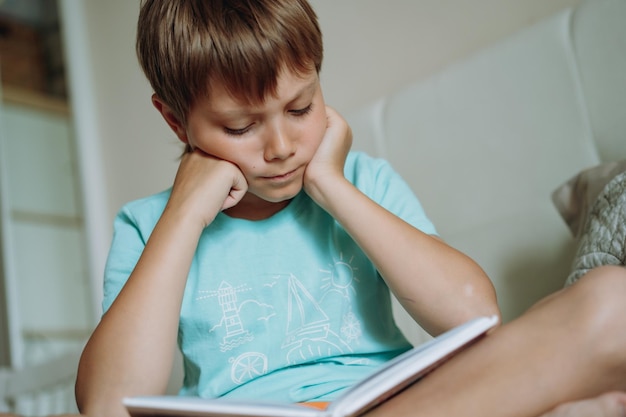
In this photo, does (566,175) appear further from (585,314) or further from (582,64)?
(585,314)

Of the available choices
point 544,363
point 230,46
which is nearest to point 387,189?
point 230,46

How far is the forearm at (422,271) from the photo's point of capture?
81cm

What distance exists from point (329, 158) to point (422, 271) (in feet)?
0.75

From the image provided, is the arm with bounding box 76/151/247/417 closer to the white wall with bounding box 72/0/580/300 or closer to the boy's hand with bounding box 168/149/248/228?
the boy's hand with bounding box 168/149/248/228

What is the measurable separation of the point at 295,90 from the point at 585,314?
1.50 feet

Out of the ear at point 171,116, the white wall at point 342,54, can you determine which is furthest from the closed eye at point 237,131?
the white wall at point 342,54

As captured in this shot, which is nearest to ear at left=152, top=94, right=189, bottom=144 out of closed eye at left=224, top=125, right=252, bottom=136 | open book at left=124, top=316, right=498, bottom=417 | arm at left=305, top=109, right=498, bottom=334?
closed eye at left=224, top=125, right=252, bottom=136

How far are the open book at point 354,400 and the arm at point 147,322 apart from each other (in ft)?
0.75

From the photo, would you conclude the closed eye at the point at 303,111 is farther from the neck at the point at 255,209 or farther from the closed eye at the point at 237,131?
the neck at the point at 255,209

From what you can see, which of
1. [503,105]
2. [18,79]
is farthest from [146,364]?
[18,79]

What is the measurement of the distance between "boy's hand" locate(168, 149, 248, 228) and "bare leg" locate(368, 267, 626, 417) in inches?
16.6

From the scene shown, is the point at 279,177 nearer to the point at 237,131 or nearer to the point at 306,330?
the point at 237,131

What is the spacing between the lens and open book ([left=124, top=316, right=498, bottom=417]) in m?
0.48

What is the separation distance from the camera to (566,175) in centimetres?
113
